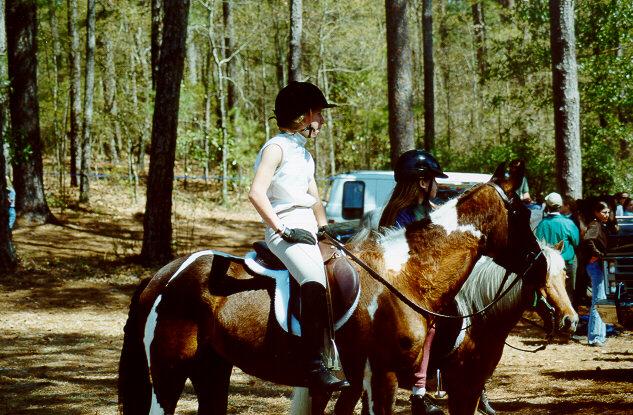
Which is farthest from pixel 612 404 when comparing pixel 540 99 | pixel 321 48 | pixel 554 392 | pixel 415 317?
pixel 321 48

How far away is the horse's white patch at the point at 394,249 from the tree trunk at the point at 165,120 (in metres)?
12.3

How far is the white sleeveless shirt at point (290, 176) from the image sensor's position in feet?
17.0

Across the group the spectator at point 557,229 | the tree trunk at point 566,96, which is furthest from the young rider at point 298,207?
the tree trunk at point 566,96

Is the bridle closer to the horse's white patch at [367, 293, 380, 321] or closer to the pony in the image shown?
the horse's white patch at [367, 293, 380, 321]

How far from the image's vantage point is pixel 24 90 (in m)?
22.1

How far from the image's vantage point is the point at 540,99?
2664 cm

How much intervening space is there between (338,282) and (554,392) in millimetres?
4948

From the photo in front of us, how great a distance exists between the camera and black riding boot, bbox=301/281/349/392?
5.00m

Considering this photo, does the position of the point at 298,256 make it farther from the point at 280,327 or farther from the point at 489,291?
the point at 489,291

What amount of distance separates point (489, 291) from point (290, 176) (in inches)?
89.9

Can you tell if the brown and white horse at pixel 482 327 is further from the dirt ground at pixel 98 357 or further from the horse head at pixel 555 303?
the dirt ground at pixel 98 357

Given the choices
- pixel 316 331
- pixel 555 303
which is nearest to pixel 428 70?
pixel 555 303

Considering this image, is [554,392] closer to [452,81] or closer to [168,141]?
[168,141]

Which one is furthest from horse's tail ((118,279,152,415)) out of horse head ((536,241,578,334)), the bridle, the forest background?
the forest background
